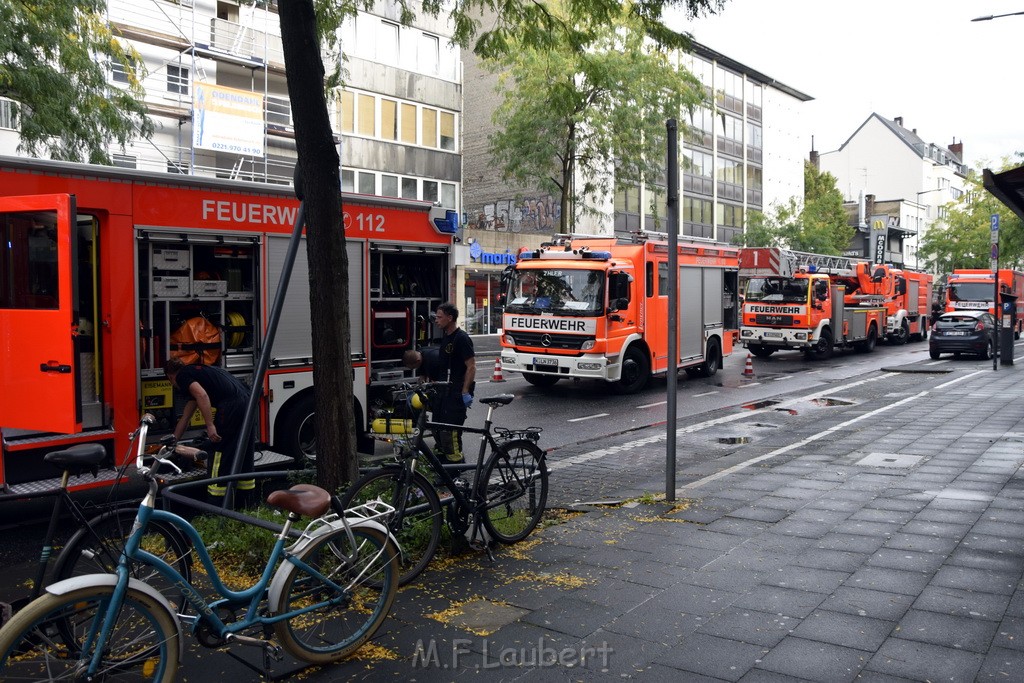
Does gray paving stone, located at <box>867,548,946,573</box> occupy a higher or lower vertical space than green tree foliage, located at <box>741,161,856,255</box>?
lower

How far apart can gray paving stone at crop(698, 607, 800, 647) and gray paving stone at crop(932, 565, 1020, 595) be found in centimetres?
125

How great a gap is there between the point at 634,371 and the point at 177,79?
63.2 feet

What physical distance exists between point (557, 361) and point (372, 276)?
638 centimetres

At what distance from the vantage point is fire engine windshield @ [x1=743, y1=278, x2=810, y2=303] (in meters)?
25.6

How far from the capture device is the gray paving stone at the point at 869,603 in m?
4.77

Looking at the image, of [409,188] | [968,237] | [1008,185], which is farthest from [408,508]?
[968,237]

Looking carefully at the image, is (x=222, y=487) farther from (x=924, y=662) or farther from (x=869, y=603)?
(x=924, y=662)

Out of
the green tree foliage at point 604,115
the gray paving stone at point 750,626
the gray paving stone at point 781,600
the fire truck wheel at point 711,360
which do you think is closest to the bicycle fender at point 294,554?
the gray paving stone at point 750,626

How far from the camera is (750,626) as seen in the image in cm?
462

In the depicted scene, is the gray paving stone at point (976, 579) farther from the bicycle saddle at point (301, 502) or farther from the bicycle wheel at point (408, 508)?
the bicycle saddle at point (301, 502)

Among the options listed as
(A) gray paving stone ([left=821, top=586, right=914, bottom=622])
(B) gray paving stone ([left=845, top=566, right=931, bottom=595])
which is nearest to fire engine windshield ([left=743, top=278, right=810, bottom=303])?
(B) gray paving stone ([left=845, top=566, right=931, bottom=595])

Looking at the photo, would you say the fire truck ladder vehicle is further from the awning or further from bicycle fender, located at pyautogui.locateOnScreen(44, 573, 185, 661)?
bicycle fender, located at pyautogui.locateOnScreen(44, 573, 185, 661)

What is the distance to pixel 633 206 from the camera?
1770 inches

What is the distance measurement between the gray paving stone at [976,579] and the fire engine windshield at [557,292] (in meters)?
10.6
